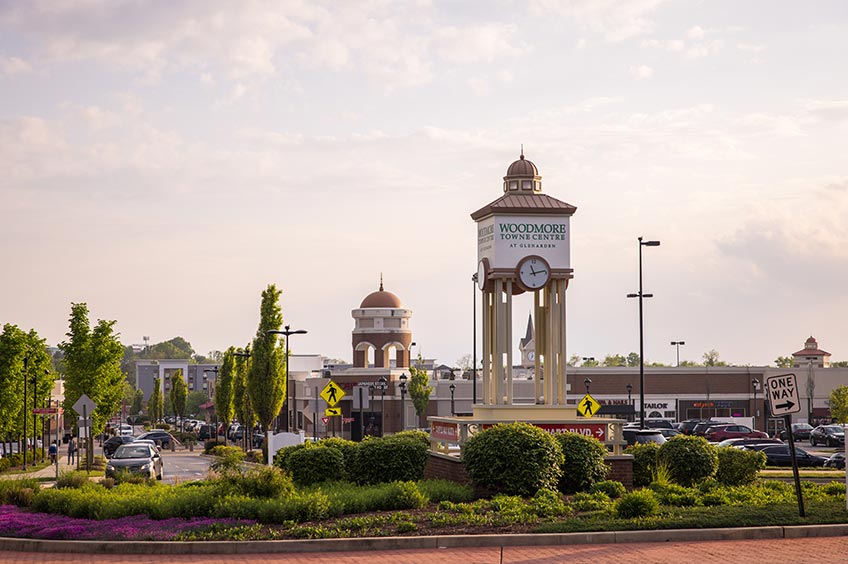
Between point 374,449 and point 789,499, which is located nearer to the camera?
point 789,499

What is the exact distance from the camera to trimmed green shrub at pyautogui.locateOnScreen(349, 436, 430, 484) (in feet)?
83.9

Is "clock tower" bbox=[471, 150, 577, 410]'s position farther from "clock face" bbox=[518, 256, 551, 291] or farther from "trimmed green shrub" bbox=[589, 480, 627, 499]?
"trimmed green shrub" bbox=[589, 480, 627, 499]

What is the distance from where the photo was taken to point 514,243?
93.2 feet

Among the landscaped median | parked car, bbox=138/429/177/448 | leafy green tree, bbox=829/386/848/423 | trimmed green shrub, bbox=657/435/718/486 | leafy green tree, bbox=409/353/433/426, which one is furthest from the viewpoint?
leafy green tree, bbox=409/353/433/426

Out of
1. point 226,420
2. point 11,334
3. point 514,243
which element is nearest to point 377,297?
point 226,420

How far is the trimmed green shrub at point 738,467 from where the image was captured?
2620 centimetres

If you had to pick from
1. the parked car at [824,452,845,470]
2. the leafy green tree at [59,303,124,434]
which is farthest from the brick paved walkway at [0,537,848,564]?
the leafy green tree at [59,303,124,434]

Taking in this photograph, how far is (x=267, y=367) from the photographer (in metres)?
62.3

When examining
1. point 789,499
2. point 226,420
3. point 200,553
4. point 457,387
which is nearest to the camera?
point 200,553

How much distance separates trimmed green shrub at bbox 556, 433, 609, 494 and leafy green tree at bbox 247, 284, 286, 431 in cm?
3892

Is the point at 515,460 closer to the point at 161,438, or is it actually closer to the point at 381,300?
the point at 161,438

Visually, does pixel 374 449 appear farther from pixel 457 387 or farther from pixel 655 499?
pixel 457 387

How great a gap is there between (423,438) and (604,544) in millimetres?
9200

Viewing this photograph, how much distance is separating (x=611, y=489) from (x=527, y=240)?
7.23 metres
